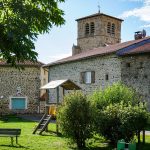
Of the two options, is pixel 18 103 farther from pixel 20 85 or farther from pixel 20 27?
pixel 20 27

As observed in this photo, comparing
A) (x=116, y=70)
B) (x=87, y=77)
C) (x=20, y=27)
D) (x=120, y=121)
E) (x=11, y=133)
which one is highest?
(x=116, y=70)

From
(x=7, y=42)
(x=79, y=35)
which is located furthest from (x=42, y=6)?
(x=79, y=35)

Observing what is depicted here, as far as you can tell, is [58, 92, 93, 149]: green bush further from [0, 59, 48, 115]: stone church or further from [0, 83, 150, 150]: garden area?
[0, 59, 48, 115]: stone church

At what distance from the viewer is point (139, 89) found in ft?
79.8

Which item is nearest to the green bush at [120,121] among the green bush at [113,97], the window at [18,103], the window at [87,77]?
the green bush at [113,97]

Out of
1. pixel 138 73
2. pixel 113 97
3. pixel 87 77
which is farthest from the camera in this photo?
pixel 87 77

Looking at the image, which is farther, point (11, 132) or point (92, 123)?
point (11, 132)

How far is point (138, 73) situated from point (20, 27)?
16.8 metres

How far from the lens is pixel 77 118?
1364 cm

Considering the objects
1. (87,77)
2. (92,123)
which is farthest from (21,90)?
(92,123)

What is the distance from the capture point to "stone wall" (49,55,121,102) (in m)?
26.2

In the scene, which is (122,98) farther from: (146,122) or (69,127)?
(69,127)

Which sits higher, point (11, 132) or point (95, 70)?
point (95, 70)

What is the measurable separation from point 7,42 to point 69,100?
A: 5531 mm
